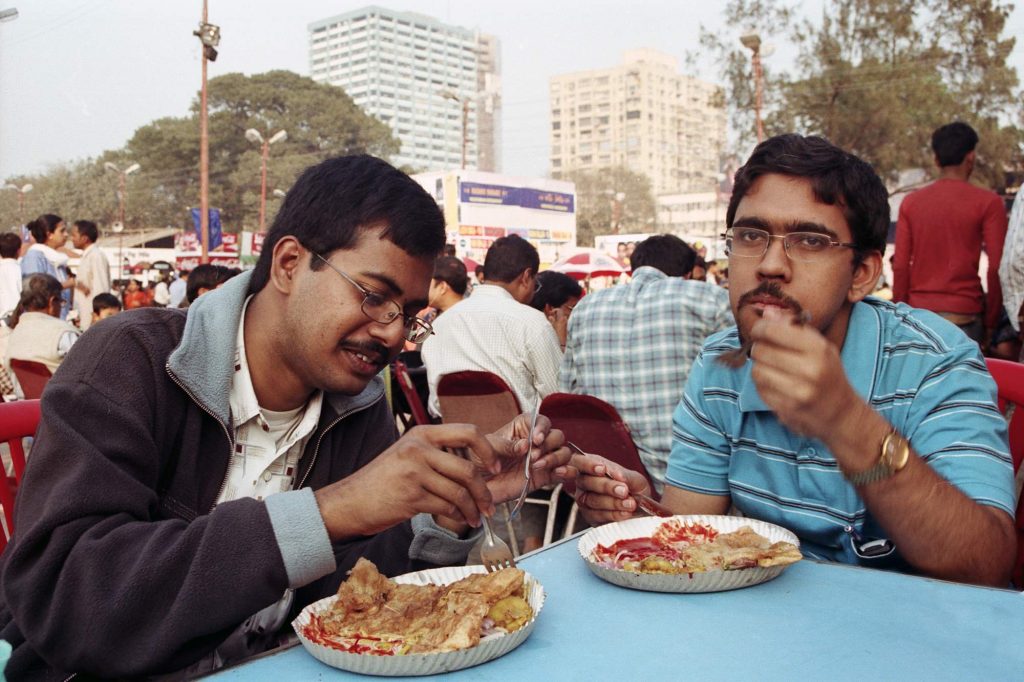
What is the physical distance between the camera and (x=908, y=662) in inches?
46.4

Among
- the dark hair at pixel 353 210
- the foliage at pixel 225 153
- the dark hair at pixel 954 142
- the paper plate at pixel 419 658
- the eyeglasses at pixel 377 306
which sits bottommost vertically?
the paper plate at pixel 419 658

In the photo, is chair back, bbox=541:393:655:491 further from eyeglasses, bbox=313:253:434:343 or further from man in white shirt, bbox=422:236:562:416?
eyeglasses, bbox=313:253:434:343

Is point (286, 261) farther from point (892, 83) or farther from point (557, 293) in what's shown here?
point (892, 83)

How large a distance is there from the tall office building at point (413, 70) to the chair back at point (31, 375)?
10403 centimetres

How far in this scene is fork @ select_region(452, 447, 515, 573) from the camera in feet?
5.01

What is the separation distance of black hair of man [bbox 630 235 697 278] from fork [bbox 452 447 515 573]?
380 cm

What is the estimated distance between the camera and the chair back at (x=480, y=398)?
4184mm

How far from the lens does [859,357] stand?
1.88m

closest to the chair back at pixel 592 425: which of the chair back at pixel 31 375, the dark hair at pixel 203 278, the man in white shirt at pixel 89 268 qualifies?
the chair back at pixel 31 375

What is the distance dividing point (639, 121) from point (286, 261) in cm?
13310

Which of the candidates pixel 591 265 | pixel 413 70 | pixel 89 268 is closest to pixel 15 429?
pixel 89 268

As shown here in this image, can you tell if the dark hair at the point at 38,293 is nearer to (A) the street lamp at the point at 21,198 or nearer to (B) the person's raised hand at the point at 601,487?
(B) the person's raised hand at the point at 601,487

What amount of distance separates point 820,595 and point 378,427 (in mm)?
1118

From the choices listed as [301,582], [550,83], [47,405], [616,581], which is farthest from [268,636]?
[550,83]
